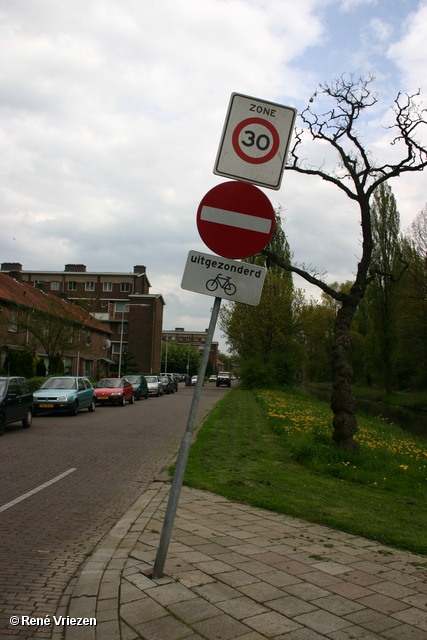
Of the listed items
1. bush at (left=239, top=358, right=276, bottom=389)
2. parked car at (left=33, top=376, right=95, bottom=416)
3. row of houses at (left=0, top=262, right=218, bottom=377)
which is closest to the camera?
parked car at (left=33, top=376, right=95, bottom=416)

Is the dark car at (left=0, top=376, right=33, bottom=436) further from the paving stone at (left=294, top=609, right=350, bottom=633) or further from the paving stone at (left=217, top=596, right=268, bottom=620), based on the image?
the paving stone at (left=294, top=609, right=350, bottom=633)

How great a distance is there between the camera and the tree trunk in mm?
10180

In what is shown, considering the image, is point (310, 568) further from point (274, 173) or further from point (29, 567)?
point (274, 173)

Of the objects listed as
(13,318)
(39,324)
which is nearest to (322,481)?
(39,324)

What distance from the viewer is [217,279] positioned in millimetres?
4184

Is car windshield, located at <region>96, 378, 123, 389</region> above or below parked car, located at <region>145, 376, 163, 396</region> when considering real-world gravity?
above

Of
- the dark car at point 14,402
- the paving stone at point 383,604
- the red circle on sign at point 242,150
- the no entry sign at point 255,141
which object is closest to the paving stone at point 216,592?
the paving stone at point 383,604

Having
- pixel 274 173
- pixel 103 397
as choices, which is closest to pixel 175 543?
pixel 274 173

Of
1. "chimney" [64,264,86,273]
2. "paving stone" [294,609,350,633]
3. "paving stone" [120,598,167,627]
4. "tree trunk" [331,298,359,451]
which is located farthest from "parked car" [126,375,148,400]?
"chimney" [64,264,86,273]

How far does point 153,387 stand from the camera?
38594 mm

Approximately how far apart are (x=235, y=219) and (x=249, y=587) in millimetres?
2697

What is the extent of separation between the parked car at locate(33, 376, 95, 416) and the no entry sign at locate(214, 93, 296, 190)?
1699 centimetres

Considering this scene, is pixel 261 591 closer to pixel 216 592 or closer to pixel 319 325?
pixel 216 592

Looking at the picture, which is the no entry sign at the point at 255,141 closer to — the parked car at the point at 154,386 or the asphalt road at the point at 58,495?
the asphalt road at the point at 58,495
